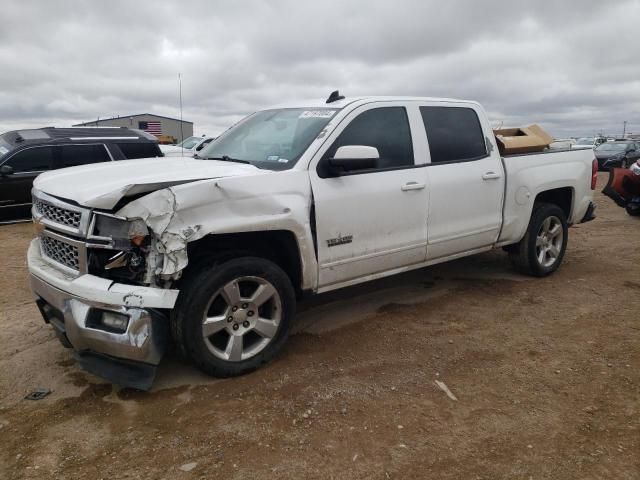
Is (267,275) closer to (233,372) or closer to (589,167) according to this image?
(233,372)

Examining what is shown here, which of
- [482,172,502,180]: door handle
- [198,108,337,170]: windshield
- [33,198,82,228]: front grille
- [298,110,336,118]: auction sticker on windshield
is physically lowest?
[33,198,82,228]: front grille

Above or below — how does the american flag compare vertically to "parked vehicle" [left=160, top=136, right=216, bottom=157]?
above

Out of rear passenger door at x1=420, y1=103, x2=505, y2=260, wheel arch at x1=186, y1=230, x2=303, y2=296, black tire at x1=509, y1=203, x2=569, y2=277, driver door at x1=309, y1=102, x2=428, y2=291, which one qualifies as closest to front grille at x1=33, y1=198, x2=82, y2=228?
wheel arch at x1=186, y1=230, x2=303, y2=296

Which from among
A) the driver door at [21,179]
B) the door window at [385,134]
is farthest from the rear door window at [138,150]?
the door window at [385,134]

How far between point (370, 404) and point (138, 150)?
7647mm

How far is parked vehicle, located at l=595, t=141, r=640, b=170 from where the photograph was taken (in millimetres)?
21016

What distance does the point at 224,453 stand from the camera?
8.37ft

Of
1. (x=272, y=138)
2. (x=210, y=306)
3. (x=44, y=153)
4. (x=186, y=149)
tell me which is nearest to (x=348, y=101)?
(x=272, y=138)

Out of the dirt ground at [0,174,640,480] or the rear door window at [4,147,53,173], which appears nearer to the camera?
the dirt ground at [0,174,640,480]

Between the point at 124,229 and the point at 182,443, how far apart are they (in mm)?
1231

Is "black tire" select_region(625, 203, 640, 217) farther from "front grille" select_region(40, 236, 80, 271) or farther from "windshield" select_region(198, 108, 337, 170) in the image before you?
"front grille" select_region(40, 236, 80, 271)

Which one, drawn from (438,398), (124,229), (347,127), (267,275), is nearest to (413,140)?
(347,127)

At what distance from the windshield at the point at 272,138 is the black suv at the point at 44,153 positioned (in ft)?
17.3

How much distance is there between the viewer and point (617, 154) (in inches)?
863
